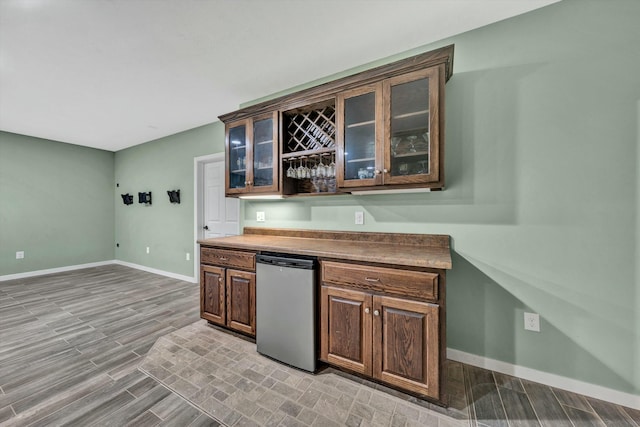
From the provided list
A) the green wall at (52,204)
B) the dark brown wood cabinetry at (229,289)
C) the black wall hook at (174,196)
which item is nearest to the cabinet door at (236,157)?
the dark brown wood cabinetry at (229,289)

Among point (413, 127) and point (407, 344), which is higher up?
point (413, 127)

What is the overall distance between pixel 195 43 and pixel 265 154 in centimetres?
106

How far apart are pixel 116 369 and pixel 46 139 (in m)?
5.15

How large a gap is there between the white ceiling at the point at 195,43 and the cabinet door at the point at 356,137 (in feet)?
1.63

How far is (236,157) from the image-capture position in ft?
9.38

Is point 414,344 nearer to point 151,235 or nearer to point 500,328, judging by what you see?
point 500,328

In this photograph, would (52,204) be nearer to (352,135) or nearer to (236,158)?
(236,158)

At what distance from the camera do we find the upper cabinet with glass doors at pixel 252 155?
256 cm

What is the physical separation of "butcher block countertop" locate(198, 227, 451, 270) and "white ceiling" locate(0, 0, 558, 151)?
1.63m

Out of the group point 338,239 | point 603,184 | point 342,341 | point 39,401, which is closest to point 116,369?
point 39,401

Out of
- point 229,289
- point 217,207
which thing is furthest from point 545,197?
point 217,207

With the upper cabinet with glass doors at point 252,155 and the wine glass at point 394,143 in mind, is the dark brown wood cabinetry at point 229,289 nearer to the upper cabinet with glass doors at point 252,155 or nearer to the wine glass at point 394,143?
the upper cabinet with glass doors at point 252,155

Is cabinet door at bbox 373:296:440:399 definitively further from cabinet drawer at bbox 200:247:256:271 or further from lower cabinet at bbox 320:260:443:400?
cabinet drawer at bbox 200:247:256:271

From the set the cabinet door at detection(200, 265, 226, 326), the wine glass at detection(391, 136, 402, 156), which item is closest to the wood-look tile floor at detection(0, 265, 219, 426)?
the cabinet door at detection(200, 265, 226, 326)
